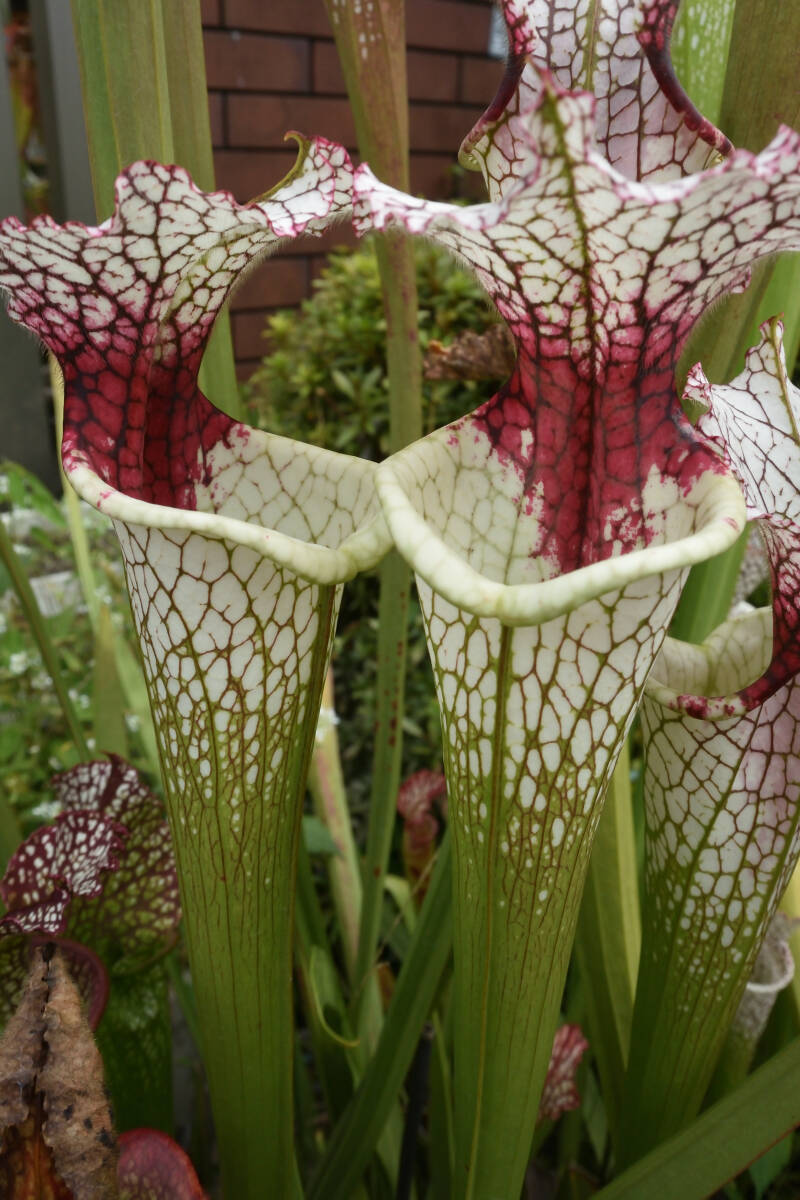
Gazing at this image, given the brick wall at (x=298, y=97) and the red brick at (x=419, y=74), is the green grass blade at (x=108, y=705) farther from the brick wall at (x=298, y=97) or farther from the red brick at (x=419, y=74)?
the red brick at (x=419, y=74)

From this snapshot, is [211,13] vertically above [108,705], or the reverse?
[211,13]

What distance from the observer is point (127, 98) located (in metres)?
0.46

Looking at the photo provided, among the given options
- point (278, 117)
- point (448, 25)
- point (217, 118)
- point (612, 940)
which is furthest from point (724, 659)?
point (448, 25)

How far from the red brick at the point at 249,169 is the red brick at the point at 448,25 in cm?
61

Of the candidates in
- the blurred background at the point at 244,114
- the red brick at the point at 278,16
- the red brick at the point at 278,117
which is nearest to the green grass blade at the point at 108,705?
the blurred background at the point at 244,114

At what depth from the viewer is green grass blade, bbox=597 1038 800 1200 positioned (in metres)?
0.42

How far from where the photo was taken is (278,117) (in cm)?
258

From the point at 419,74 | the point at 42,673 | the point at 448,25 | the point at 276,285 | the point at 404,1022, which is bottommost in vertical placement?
the point at 42,673

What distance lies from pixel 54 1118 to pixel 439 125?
315 centimetres

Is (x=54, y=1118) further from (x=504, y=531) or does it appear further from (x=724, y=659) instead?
(x=724, y=659)

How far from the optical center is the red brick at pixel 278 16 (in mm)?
2396

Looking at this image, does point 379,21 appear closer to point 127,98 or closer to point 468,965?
point 127,98

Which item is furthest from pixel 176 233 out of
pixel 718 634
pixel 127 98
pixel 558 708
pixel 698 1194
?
pixel 698 1194

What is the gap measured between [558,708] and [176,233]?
0.26 m
